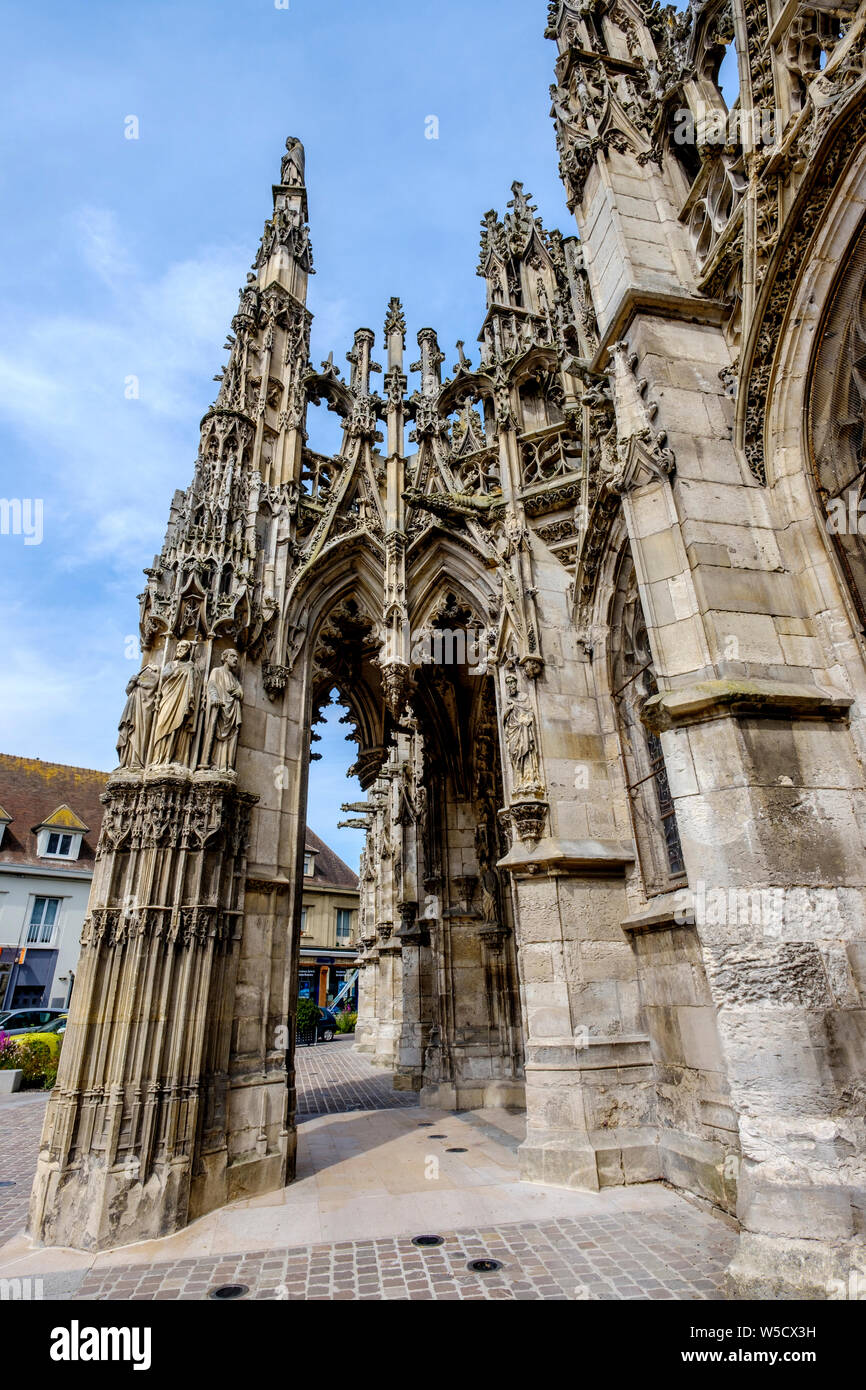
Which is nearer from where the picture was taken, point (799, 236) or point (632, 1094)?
point (799, 236)

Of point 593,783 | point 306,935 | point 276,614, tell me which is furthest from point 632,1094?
point 306,935

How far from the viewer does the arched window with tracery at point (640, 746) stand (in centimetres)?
693

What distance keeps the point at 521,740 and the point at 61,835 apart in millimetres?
24607

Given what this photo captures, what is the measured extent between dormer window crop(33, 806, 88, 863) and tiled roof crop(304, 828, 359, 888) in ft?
48.4

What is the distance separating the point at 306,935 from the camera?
1516 inches

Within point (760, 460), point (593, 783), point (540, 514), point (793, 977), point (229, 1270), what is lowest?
point (229, 1270)

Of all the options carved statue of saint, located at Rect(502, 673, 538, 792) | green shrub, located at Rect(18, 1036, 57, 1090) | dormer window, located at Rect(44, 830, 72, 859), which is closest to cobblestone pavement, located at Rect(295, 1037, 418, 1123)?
green shrub, located at Rect(18, 1036, 57, 1090)

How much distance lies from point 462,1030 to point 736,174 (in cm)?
1171

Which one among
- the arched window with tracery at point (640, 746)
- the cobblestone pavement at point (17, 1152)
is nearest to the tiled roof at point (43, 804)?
the cobblestone pavement at point (17, 1152)

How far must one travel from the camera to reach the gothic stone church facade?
13.7ft

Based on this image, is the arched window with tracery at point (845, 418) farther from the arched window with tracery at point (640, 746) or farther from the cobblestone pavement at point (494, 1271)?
the cobblestone pavement at point (494, 1271)

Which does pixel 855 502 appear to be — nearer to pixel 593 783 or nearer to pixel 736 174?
pixel 736 174

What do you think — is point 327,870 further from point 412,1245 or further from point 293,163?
point 412,1245

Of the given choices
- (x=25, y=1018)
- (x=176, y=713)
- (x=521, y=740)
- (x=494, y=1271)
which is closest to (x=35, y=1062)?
(x=25, y=1018)
